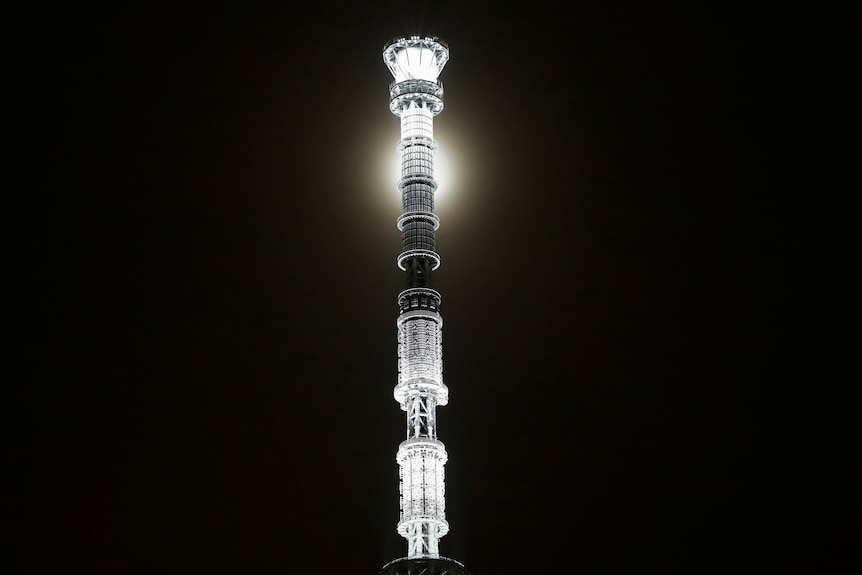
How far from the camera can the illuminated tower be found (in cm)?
13088

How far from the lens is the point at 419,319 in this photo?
139 meters

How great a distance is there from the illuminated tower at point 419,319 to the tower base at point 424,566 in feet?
0.26

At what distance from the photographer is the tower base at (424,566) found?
129250 mm

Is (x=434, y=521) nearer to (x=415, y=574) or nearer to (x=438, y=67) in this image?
(x=415, y=574)

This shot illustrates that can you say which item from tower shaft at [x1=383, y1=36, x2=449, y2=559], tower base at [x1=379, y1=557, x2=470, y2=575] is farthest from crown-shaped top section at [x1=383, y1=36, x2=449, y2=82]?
tower base at [x1=379, y1=557, x2=470, y2=575]

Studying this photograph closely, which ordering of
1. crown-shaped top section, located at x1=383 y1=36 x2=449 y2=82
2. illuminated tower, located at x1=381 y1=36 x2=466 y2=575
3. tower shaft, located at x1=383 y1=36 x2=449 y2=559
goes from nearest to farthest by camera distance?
1. illuminated tower, located at x1=381 y1=36 x2=466 y2=575
2. tower shaft, located at x1=383 y1=36 x2=449 y2=559
3. crown-shaped top section, located at x1=383 y1=36 x2=449 y2=82

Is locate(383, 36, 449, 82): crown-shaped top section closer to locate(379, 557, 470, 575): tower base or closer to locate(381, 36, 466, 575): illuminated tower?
locate(381, 36, 466, 575): illuminated tower

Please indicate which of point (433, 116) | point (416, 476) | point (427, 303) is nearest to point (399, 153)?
point (433, 116)

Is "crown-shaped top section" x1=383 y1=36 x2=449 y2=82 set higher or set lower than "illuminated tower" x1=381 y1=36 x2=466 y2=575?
higher

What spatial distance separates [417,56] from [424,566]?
1894 inches

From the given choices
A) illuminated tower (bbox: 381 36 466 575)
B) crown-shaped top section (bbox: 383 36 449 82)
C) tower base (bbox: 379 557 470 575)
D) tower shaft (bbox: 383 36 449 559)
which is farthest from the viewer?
crown-shaped top section (bbox: 383 36 449 82)

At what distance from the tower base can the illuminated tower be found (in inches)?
3.1

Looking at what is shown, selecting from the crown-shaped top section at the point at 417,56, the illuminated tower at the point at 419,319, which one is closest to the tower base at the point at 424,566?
the illuminated tower at the point at 419,319

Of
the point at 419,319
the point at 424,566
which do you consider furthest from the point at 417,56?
the point at 424,566
